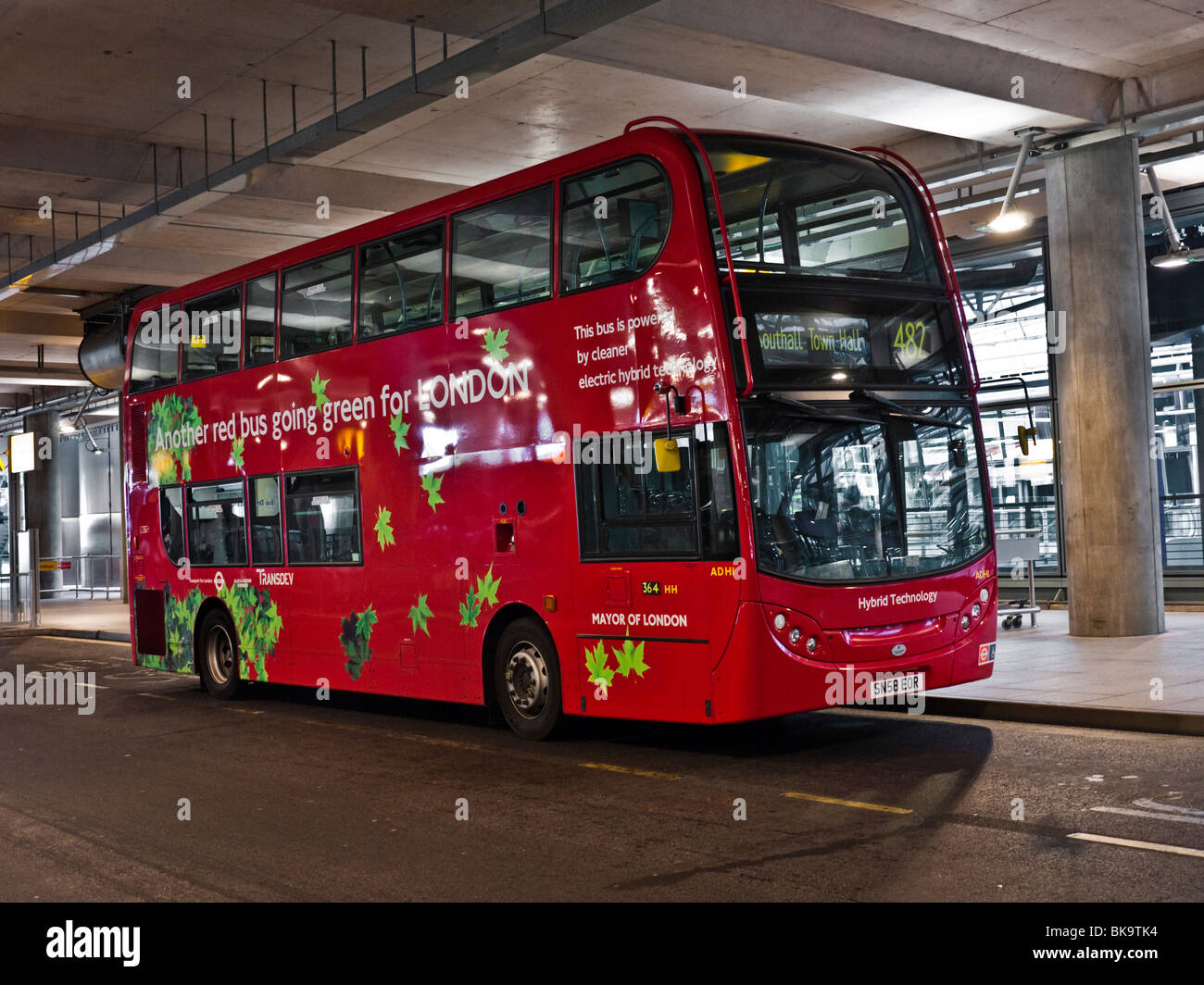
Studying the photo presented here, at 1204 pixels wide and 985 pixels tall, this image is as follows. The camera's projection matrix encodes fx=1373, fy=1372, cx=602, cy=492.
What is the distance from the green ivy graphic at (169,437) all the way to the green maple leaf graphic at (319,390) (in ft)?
8.04

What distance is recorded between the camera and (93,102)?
15320 millimetres

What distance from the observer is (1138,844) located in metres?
6.63

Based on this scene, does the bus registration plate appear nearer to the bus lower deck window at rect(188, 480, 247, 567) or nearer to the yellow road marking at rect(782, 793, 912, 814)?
the yellow road marking at rect(782, 793, 912, 814)

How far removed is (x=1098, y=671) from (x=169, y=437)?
10110mm

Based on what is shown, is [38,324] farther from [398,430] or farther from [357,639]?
[398,430]

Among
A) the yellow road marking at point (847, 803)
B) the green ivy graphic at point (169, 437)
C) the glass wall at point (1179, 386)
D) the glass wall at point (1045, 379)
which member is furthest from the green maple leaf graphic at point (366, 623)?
the glass wall at point (1179, 386)

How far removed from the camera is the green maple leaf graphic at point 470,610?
11289 mm

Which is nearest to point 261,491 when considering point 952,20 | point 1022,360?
point 952,20

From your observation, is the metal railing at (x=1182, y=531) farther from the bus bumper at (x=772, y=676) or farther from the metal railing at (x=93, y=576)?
the metal railing at (x=93, y=576)

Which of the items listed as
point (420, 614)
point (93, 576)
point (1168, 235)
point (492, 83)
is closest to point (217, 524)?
point (420, 614)

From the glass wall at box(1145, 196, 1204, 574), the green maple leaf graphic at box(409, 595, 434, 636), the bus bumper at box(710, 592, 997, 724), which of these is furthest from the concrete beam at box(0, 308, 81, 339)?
the bus bumper at box(710, 592, 997, 724)

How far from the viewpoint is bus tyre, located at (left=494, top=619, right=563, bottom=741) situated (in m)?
10.6

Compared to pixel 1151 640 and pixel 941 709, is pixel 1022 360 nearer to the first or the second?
pixel 1151 640

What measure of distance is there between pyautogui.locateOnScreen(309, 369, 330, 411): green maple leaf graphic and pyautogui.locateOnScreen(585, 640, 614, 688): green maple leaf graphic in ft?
13.7
